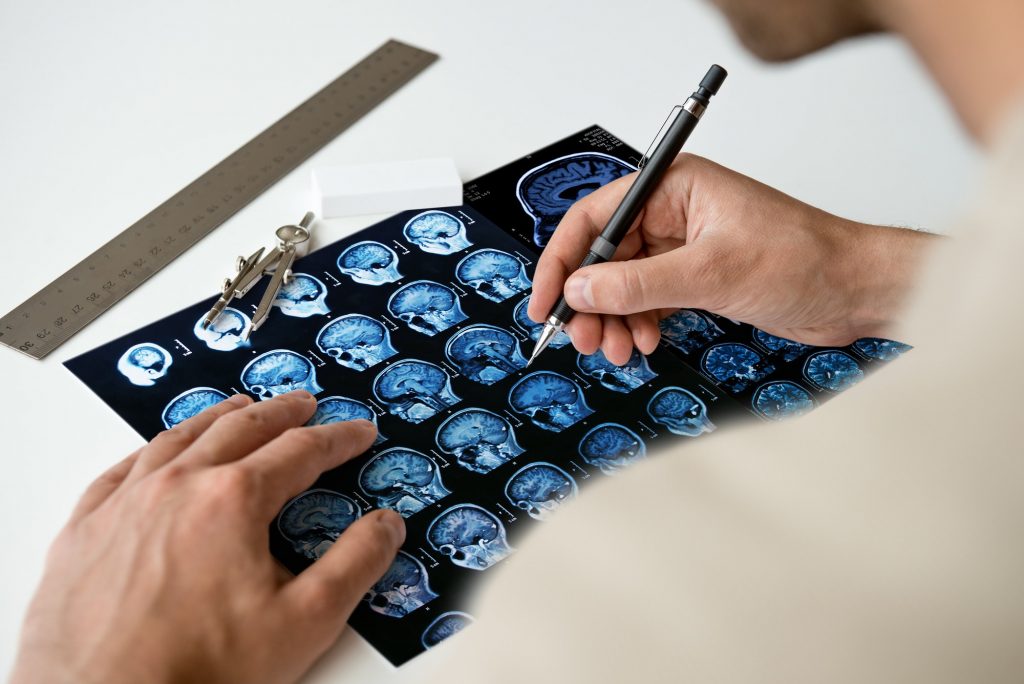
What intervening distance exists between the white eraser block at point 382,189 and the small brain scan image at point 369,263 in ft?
0.27

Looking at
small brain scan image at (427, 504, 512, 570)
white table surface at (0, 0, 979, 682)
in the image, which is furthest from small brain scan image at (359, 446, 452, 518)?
white table surface at (0, 0, 979, 682)

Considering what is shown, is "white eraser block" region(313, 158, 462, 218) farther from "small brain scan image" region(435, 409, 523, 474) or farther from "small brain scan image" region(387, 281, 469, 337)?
"small brain scan image" region(435, 409, 523, 474)

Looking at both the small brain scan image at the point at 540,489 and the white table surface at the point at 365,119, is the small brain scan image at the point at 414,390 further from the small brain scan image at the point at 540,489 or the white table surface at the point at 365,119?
the white table surface at the point at 365,119

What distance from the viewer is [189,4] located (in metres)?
1.94

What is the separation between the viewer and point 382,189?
149cm

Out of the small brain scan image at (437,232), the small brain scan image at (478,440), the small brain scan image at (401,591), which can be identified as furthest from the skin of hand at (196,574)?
the small brain scan image at (437,232)

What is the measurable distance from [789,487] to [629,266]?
24.7 inches

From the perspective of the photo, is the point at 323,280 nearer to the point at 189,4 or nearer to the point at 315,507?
the point at 315,507

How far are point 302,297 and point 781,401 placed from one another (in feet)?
2.18

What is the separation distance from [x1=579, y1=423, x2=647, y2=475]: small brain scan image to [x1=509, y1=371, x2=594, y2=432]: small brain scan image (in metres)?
0.03

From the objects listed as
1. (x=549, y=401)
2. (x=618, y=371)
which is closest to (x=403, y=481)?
(x=549, y=401)

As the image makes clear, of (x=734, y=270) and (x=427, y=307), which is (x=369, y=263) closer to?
(x=427, y=307)

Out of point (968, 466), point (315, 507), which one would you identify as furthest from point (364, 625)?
point (968, 466)

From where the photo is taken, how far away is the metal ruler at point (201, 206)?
4.30 feet
